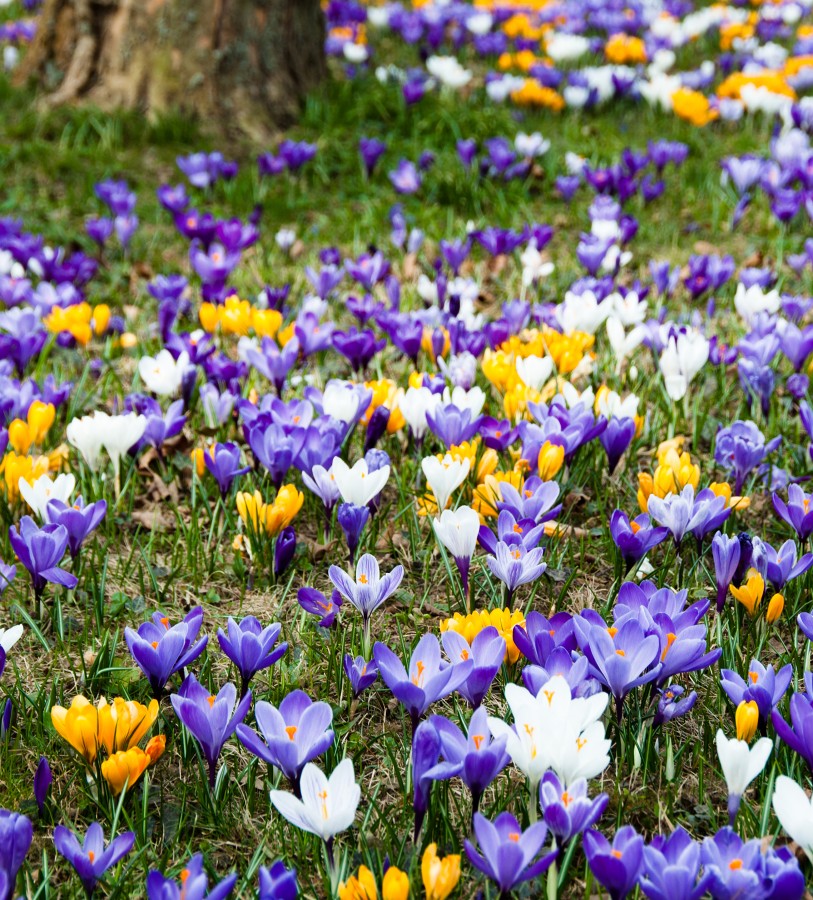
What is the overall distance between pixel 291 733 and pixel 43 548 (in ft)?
2.47

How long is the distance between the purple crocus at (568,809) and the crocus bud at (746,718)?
0.36 m

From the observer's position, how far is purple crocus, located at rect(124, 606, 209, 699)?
181cm

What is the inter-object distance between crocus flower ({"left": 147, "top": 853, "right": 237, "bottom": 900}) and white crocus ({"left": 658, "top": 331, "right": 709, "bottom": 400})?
203 centimetres

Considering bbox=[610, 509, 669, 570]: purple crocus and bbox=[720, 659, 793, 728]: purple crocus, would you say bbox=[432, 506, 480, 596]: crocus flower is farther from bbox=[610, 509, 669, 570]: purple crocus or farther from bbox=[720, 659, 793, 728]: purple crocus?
bbox=[720, 659, 793, 728]: purple crocus

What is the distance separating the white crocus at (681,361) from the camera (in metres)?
2.98

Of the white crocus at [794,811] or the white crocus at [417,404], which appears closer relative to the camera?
the white crocus at [794,811]

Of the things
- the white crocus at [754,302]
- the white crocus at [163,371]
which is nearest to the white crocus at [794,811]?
the white crocus at [163,371]

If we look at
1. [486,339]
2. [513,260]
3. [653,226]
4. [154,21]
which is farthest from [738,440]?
[154,21]

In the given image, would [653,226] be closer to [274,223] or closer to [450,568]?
[274,223]

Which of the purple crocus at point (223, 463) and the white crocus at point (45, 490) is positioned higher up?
the white crocus at point (45, 490)

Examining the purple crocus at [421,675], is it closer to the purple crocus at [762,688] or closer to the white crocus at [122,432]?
the purple crocus at [762,688]

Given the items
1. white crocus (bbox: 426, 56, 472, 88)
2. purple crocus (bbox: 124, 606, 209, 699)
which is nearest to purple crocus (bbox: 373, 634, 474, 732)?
purple crocus (bbox: 124, 606, 209, 699)

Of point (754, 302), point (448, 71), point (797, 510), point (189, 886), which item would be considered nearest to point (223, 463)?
point (189, 886)

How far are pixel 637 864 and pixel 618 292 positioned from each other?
2.67 meters
